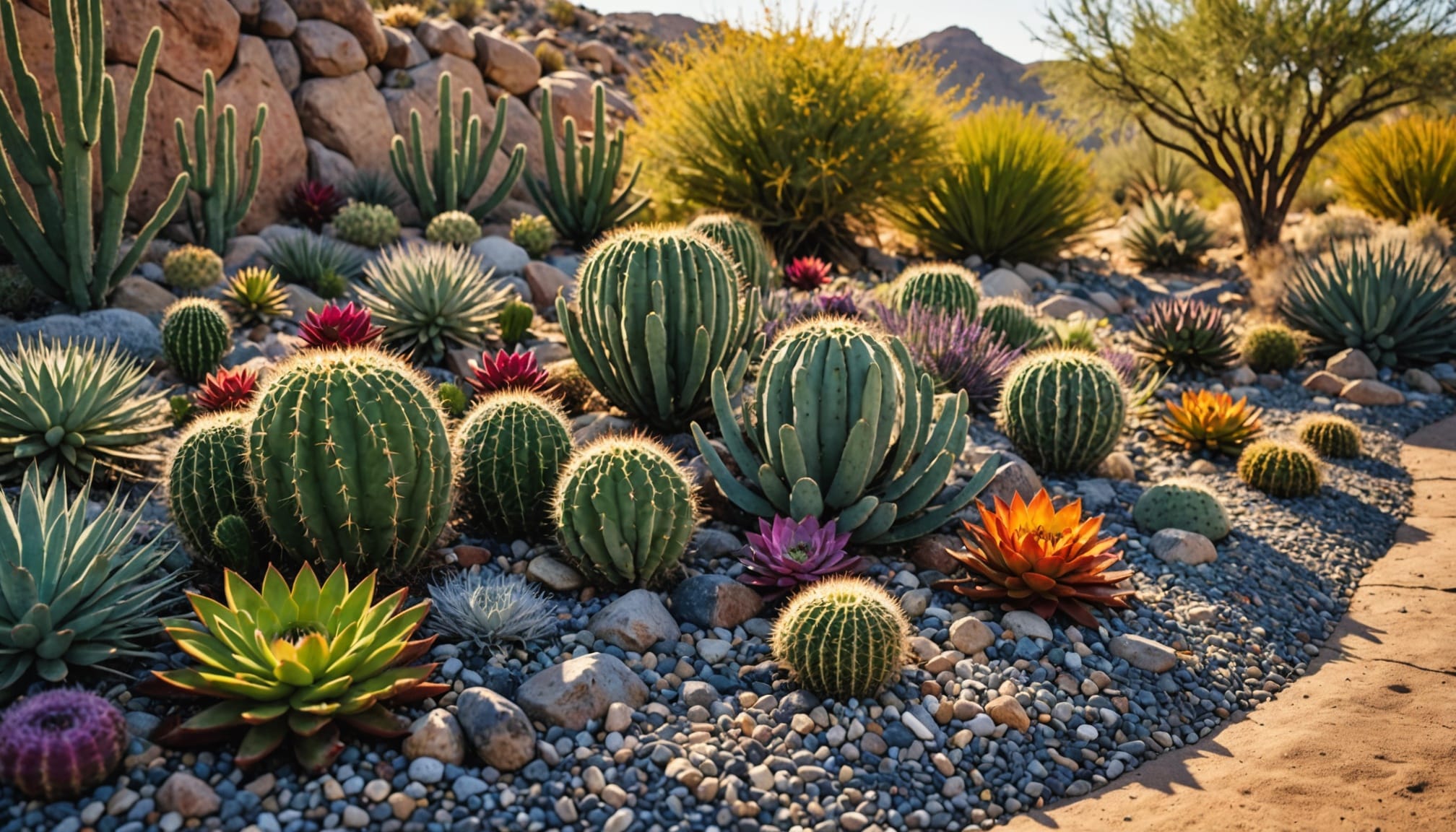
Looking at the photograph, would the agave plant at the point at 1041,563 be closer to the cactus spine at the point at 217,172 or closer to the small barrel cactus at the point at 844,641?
the small barrel cactus at the point at 844,641

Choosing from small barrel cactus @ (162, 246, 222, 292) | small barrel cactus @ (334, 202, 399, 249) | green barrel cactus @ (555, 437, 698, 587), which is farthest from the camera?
small barrel cactus @ (334, 202, 399, 249)

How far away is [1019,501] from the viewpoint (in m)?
4.40

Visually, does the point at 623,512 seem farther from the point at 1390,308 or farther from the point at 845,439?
the point at 1390,308

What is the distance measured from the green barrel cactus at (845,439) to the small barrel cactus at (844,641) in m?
0.81

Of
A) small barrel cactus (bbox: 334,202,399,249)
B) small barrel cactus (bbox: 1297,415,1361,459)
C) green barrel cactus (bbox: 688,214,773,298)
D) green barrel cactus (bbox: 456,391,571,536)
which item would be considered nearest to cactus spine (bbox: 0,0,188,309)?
small barrel cactus (bbox: 334,202,399,249)

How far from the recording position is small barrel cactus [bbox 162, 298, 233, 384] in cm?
619

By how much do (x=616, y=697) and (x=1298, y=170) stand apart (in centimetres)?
1249

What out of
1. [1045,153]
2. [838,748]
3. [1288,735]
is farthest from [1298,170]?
[838,748]

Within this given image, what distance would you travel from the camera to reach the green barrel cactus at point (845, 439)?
4.48 metres

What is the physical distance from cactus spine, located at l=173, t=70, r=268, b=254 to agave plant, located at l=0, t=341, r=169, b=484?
11.5 ft

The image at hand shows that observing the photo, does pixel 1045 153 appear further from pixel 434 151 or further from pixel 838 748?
pixel 838 748

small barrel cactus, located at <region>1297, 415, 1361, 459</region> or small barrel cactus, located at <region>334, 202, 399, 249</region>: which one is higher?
small barrel cactus, located at <region>1297, 415, 1361, 459</region>

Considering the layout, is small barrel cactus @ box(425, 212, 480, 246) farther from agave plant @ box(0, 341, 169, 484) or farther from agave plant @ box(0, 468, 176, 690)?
agave plant @ box(0, 468, 176, 690)

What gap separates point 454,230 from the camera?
9148 millimetres
